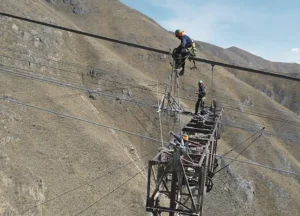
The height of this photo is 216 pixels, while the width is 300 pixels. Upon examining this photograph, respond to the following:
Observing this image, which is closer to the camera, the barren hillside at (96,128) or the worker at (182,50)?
the worker at (182,50)

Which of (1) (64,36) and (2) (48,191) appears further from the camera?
(1) (64,36)

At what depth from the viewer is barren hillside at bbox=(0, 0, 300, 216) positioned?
1486 inches

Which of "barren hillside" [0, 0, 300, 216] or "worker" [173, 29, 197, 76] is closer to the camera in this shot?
"worker" [173, 29, 197, 76]

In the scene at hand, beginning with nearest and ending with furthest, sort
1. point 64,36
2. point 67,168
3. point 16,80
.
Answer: point 67,168 → point 16,80 → point 64,36

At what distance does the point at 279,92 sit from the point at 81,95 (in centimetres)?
10154

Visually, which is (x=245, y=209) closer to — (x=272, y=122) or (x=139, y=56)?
(x=272, y=122)

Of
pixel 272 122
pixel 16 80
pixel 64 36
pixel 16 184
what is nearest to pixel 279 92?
pixel 272 122

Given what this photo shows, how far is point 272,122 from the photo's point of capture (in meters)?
83.2

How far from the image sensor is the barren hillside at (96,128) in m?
37.8

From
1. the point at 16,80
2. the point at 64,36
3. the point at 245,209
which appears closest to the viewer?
the point at 16,80

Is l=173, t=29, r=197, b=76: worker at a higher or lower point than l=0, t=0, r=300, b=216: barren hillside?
higher

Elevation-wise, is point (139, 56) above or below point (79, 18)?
below

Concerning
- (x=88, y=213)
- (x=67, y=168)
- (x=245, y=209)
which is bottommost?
(x=245, y=209)

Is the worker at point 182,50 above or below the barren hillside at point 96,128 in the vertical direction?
above
